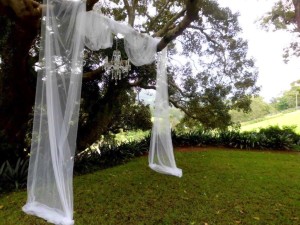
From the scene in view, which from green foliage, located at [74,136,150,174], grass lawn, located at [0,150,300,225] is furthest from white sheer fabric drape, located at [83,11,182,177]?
green foliage, located at [74,136,150,174]

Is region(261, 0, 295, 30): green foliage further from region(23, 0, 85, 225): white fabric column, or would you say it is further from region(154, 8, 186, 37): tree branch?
region(23, 0, 85, 225): white fabric column

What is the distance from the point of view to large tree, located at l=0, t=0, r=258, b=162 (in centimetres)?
514

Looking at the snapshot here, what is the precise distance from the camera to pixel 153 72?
295 inches

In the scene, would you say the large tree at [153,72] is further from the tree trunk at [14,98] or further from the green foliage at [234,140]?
the green foliage at [234,140]

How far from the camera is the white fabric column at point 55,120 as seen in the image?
284cm

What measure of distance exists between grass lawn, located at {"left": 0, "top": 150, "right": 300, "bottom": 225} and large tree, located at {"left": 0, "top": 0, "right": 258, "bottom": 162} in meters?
2.00

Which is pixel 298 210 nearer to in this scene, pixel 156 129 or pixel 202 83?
pixel 156 129

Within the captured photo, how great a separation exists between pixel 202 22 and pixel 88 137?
4.57m

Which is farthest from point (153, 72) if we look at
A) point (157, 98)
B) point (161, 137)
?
point (161, 137)

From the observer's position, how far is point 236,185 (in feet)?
16.2

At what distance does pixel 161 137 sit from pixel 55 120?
8.26ft

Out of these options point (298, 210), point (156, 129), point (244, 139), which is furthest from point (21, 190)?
point (244, 139)

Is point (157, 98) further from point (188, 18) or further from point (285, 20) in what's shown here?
point (285, 20)

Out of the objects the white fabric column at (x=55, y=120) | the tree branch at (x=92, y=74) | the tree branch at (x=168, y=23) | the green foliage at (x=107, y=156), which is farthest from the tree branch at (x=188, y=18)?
the green foliage at (x=107, y=156)
